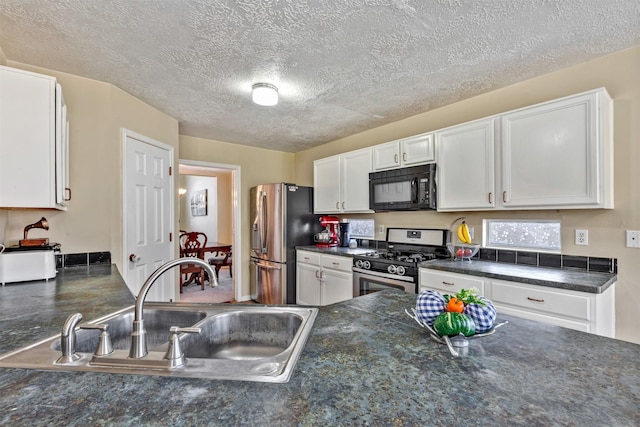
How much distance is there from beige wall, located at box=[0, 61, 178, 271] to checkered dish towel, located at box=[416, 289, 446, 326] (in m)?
2.45

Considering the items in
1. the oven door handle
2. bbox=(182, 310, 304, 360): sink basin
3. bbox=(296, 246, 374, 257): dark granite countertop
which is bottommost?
the oven door handle

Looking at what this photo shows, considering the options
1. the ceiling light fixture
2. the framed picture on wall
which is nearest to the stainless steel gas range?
the ceiling light fixture

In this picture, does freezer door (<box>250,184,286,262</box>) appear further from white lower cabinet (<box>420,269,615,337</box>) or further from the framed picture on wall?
the framed picture on wall

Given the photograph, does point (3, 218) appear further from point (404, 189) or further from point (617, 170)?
point (617, 170)

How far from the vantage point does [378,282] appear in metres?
2.77

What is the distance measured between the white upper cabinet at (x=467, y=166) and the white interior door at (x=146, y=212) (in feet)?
8.81

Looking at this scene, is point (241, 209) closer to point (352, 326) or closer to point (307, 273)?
point (307, 273)

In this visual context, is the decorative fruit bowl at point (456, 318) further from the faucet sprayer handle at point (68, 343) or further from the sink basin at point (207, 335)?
the faucet sprayer handle at point (68, 343)

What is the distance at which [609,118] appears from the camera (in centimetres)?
194

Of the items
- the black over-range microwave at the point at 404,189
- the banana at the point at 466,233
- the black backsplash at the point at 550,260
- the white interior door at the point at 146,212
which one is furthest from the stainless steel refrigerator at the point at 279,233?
the black backsplash at the point at 550,260

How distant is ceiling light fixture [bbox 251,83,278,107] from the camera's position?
91.8 inches

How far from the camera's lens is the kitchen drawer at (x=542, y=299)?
5.53 ft

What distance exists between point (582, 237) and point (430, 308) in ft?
6.13

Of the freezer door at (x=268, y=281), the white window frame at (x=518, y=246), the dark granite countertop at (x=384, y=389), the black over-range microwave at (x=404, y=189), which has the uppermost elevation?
the black over-range microwave at (x=404, y=189)
